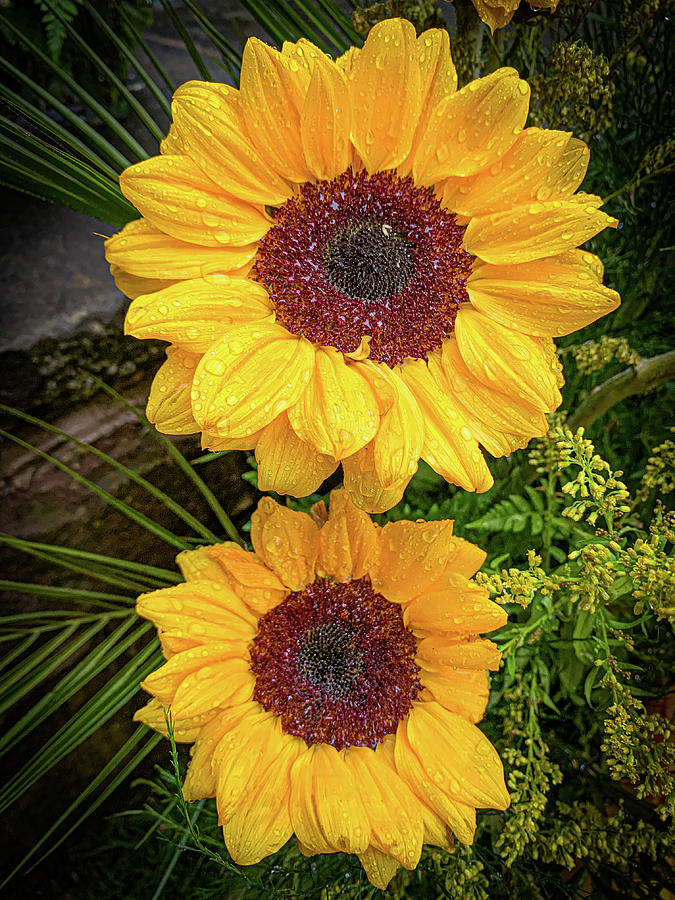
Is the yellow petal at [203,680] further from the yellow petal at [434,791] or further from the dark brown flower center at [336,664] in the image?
the yellow petal at [434,791]

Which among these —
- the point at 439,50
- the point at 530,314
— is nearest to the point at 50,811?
the point at 530,314

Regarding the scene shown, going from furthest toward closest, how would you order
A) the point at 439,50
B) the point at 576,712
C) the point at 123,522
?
1. the point at 123,522
2. the point at 576,712
3. the point at 439,50

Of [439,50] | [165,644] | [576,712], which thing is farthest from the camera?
[576,712]

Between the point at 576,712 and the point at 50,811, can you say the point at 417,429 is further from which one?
the point at 50,811

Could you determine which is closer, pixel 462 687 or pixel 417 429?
pixel 417 429

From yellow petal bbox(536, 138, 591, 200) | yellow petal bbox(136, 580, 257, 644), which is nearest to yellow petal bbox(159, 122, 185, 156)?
yellow petal bbox(536, 138, 591, 200)

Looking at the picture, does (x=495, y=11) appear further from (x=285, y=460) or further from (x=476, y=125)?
(x=285, y=460)
